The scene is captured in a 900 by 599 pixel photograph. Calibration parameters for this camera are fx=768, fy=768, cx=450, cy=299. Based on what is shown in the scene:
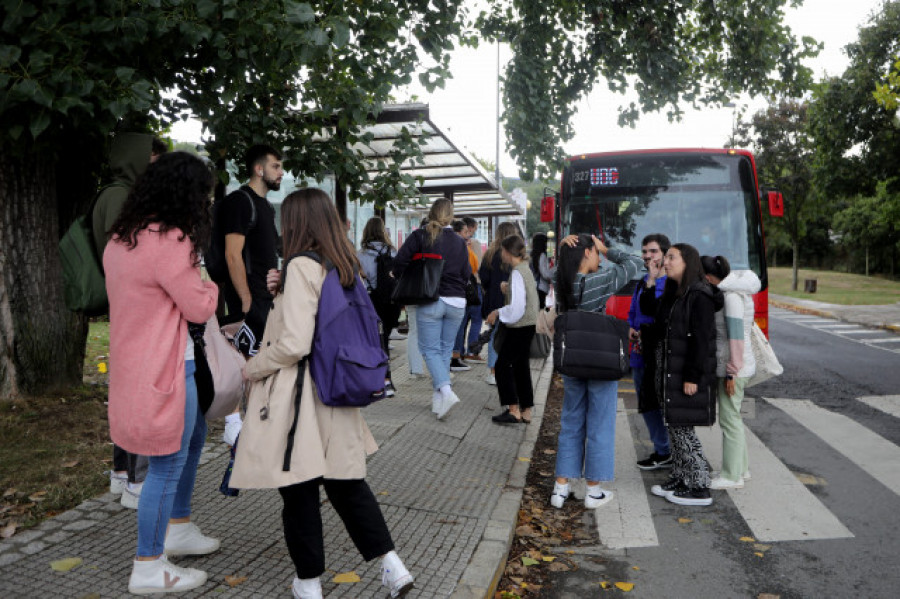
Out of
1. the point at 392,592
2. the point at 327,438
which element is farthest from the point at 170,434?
the point at 392,592

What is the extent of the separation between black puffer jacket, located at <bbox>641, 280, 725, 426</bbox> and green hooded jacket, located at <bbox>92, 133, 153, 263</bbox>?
3341 mm

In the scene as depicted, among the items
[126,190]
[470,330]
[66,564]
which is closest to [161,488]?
[66,564]

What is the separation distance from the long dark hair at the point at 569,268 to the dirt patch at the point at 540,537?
1.35 metres

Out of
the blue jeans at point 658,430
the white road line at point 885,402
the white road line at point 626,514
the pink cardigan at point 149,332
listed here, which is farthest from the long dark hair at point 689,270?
the white road line at point 885,402

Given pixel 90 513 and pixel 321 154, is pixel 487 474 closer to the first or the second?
pixel 90 513

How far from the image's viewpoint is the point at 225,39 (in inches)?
197

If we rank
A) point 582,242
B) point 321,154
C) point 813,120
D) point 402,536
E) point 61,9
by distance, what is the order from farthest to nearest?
point 813,120 → point 321,154 → point 582,242 → point 61,9 → point 402,536

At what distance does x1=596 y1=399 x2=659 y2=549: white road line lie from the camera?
14.8ft

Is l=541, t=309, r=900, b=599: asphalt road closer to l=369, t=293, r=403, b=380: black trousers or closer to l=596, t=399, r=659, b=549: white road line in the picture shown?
l=596, t=399, r=659, b=549: white road line

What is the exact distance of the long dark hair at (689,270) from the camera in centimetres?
504

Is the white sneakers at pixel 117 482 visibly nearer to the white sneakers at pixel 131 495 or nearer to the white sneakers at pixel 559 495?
the white sneakers at pixel 131 495

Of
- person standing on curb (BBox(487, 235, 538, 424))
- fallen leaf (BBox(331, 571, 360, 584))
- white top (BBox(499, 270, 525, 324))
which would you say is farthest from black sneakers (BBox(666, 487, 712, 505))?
fallen leaf (BBox(331, 571, 360, 584))

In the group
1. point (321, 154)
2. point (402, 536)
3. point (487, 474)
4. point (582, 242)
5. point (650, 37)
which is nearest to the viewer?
point (402, 536)

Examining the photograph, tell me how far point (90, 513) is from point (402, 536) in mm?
1726
